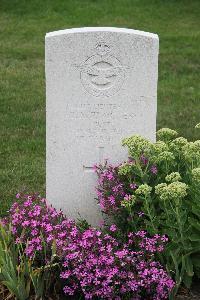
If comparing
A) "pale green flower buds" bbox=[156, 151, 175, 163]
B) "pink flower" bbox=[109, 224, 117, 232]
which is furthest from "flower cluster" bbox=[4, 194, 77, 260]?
"pale green flower buds" bbox=[156, 151, 175, 163]

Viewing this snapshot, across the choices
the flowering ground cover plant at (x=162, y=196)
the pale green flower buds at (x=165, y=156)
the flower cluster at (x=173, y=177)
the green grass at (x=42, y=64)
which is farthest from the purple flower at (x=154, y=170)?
the green grass at (x=42, y=64)

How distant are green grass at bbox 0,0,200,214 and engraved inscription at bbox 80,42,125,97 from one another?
1.59m

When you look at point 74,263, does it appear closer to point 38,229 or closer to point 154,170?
point 38,229

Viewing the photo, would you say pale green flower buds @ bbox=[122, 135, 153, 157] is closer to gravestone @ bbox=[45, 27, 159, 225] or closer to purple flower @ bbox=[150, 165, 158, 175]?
purple flower @ bbox=[150, 165, 158, 175]

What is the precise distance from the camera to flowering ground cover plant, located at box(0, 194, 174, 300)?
4.31 metres

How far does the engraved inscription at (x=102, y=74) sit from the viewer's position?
506cm

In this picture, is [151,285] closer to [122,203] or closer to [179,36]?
[122,203]

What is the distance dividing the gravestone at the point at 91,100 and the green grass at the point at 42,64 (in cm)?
109

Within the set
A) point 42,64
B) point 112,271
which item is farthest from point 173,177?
point 42,64

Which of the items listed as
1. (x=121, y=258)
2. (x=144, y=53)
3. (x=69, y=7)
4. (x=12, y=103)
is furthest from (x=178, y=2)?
(x=121, y=258)

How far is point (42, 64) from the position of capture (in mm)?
11695

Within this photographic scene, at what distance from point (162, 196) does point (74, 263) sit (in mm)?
666

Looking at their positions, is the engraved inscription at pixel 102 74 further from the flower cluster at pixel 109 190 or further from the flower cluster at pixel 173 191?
the flower cluster at pixel 173 191

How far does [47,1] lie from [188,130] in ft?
30.8
